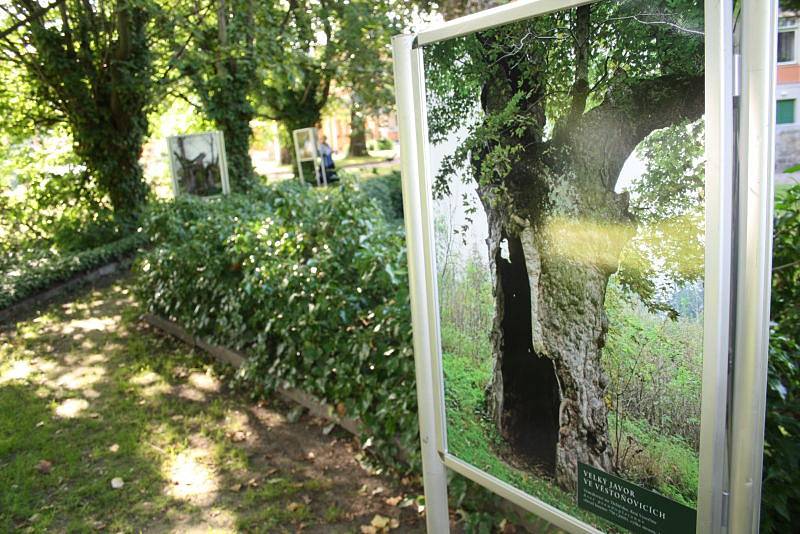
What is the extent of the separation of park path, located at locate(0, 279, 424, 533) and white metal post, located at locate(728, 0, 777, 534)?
2.56 m

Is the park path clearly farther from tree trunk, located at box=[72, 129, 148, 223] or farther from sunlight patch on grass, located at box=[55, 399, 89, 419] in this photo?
tree trunk, located at box=[72, 129, 148, 223]

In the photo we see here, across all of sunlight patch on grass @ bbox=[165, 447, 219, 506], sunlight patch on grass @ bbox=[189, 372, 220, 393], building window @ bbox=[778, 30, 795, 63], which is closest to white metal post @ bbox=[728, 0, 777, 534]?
building window @ bbox=[778, 30, 795, 63]

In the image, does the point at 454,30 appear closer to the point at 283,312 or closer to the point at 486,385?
the point at 486,385

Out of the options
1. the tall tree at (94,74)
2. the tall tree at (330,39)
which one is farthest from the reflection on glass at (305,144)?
the tall tree at (94,74)

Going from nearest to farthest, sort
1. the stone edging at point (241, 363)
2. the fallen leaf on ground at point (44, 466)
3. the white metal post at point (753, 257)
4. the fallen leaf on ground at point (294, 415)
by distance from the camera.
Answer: the white metal post at point (753, 257)
the fallen leaf on ground at point (44, 466)
the stone edging at point (241, 363)
the fallen leaf on ground at point (294, 415)

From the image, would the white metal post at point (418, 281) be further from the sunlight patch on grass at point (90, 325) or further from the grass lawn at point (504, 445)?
the sunlight patch on grass at point (90, 325)

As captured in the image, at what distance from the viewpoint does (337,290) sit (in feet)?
16.9

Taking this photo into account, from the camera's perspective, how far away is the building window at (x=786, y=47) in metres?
3.00

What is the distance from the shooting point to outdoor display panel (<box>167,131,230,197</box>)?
40.0ft

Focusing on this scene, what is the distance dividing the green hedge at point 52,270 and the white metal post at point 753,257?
10.00 m

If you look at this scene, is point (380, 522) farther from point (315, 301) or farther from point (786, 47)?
point (786, 47)

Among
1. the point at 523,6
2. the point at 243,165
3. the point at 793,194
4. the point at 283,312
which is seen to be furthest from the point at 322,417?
the point at 243,165

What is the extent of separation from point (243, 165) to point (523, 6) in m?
15.2

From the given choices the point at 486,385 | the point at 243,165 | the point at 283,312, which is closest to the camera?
the point at 486,385
